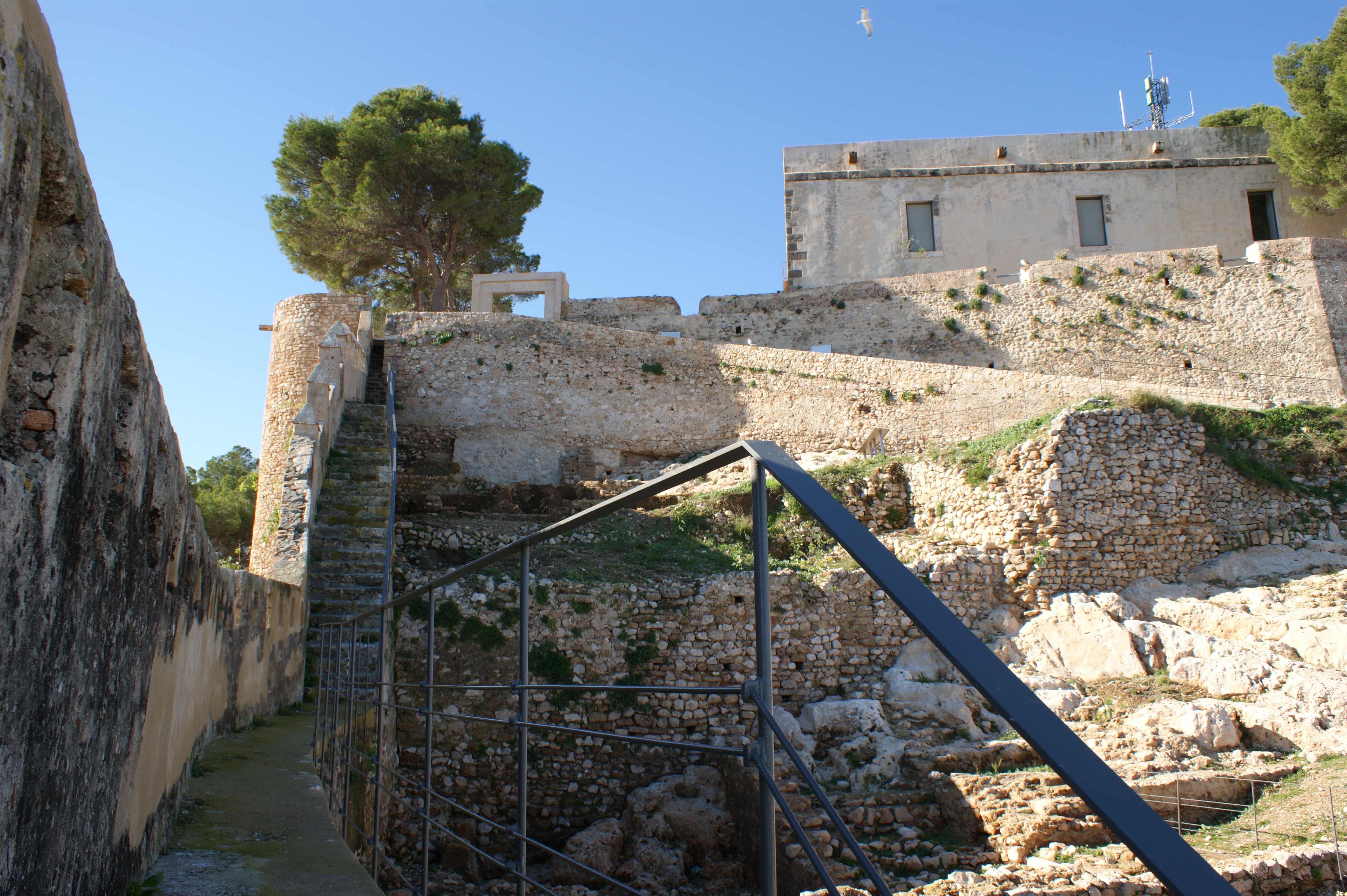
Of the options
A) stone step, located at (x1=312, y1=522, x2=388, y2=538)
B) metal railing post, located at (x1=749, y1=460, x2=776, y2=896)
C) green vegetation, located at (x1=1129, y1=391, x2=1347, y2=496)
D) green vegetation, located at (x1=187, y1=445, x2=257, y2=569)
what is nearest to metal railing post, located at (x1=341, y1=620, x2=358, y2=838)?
metal railing post, located at (x1=749, y1=460, x2=776, y2=896)

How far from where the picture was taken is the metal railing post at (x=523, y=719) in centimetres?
236

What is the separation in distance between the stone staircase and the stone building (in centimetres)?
1568

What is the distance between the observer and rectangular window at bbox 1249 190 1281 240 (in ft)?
81.3

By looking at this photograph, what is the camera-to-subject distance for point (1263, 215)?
82.1 ft

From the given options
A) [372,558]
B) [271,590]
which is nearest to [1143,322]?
[372,558]

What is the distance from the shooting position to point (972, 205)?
972 inches

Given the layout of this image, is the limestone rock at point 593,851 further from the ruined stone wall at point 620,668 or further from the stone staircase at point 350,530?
the stone staircase at point 350,530

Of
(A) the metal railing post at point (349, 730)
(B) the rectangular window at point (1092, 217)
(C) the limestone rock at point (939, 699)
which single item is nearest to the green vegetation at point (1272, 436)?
(C) the limestone rock at point (939, 699)

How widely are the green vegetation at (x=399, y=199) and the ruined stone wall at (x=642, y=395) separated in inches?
296

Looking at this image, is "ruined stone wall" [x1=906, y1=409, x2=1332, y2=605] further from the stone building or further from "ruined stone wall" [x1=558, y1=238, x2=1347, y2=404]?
the stone building

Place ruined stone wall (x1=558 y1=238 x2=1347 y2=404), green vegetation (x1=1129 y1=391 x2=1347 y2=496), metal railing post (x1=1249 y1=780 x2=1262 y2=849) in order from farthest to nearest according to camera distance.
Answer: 1. ruined stone wall (x1=558 y1=238 x2=1347 y2=404)
2. green vegetation (x1=1129 y1=391 x2=1347 y2=496)
3. metal railing post (x1=1249 y1=780 x2=1262 y2=849)

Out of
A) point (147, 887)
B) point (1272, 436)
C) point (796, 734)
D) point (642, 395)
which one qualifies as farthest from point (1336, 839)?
point (642, 395)

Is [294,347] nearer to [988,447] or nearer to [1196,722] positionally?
[988,447]

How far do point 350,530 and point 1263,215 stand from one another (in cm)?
2579
